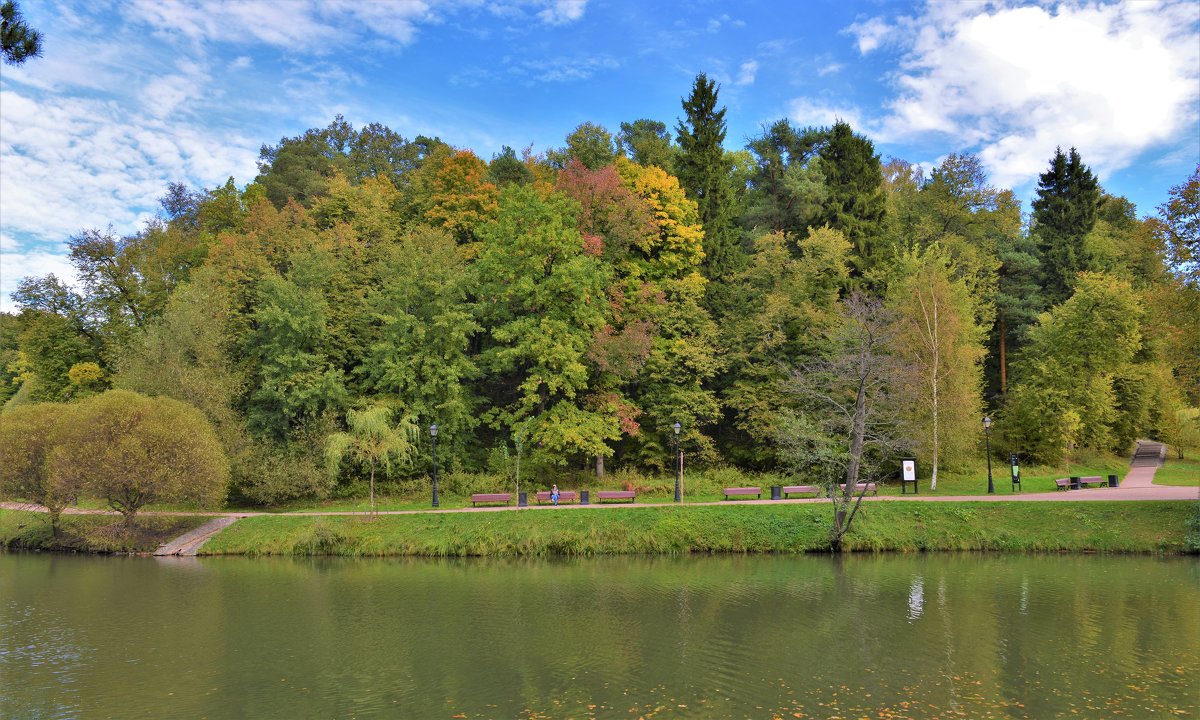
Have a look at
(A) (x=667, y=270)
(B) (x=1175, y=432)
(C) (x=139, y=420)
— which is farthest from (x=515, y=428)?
(B) (x=1175, y=432)

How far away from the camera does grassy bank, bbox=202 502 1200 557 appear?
2645 cm

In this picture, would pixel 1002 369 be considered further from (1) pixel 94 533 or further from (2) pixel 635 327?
(1) pixel 94 533

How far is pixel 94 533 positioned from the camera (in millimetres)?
30156

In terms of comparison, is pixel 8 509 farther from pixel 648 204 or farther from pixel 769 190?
pixel 769 190

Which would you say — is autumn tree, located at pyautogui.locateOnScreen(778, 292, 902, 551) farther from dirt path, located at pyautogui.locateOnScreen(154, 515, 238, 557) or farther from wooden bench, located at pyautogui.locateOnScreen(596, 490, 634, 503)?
dirt path, located at pyautogui.locateOnScreen(154, 515, 238, 557)

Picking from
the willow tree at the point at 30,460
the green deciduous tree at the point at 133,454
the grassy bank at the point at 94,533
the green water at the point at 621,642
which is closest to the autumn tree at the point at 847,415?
the green water at the point at 621,642

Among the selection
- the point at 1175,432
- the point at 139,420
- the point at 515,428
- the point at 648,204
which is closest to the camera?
the point at 139,420

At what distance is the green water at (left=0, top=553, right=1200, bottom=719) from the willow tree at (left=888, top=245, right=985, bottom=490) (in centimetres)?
1191

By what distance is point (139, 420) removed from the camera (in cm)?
2986

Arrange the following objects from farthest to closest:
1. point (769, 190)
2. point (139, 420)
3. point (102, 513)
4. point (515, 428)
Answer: point (769, 190), point (515, 428), point (102, 513), point (139, 420)

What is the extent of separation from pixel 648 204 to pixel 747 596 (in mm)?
26178

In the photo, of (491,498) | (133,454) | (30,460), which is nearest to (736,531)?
(491,498)

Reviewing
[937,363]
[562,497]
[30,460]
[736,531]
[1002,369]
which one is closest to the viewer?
[736,531]

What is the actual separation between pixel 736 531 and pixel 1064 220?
36083mm
